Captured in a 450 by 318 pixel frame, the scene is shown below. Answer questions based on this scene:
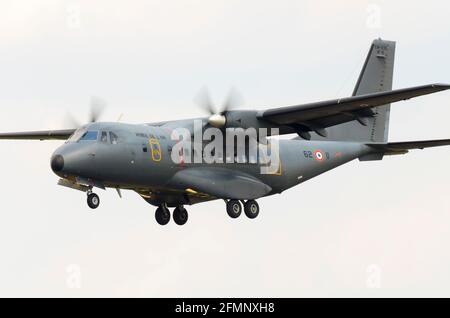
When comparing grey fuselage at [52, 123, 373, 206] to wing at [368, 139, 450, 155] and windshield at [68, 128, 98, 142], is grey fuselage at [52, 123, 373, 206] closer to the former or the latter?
windshield at [68, 128, 98, 142]

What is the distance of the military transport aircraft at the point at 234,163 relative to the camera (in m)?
26.5

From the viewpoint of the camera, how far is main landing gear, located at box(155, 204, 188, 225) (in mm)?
29844

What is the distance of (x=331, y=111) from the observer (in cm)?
2809

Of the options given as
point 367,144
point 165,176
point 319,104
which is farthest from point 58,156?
point 367,144

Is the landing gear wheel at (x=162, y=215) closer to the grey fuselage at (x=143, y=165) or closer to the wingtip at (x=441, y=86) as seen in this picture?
the grey fuselage at (x=143, y=165)

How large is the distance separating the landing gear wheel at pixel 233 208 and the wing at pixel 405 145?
488 cm

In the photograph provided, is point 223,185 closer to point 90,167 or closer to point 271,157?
point 271,157

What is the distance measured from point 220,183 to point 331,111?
3.56m

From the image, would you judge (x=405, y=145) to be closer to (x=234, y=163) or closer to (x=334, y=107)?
(x=334, y=107)

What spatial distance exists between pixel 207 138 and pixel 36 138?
6.25 metres

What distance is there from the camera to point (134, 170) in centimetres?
2692

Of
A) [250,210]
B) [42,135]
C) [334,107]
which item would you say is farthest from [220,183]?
[42,135]

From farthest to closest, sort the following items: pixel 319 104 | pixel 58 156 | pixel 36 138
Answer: pixel 36 138 → pixel 319 104 → pixel 58 156

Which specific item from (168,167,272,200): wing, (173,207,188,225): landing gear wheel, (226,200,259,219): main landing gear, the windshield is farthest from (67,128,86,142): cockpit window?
(226,200,259,219): main landing gear
